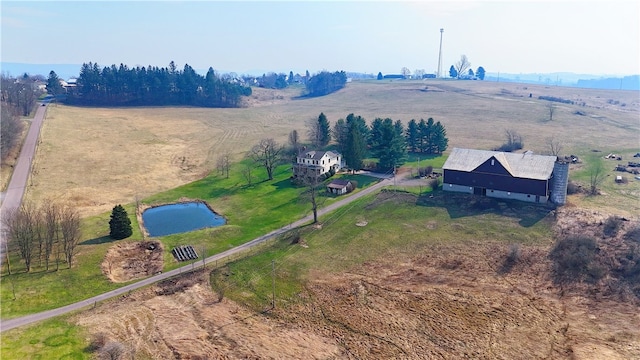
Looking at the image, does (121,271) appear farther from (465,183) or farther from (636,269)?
(636,269)

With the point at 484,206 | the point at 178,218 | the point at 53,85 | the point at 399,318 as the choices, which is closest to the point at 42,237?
the point at 178,218

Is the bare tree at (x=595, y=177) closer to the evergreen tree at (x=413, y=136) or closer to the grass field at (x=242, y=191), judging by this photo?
the grass field at (x=242, y=191)

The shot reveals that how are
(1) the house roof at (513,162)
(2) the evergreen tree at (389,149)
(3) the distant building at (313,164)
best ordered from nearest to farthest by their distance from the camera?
(1) the house roof at (513,162)
(3) the distant building at (313,164)
(2) the evergreen tree at (389,149)

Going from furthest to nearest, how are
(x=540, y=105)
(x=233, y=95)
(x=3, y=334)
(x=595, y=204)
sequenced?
(x=233, y=95)
(x=540, y=105)
(x=595, y=204)
(x=3, y=334)

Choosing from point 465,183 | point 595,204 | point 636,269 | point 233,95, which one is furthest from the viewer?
point 233,95

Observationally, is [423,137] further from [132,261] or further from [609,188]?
[132,261]

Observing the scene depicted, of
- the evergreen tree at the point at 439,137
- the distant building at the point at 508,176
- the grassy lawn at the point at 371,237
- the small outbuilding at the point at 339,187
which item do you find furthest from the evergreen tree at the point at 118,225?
the evergreen tree at the point at 439,137

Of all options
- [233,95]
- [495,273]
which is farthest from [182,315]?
[233,95]

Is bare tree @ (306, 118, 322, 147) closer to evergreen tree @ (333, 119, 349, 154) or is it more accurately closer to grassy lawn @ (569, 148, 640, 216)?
evergreen tree @ (333, 119, 349, 154)
